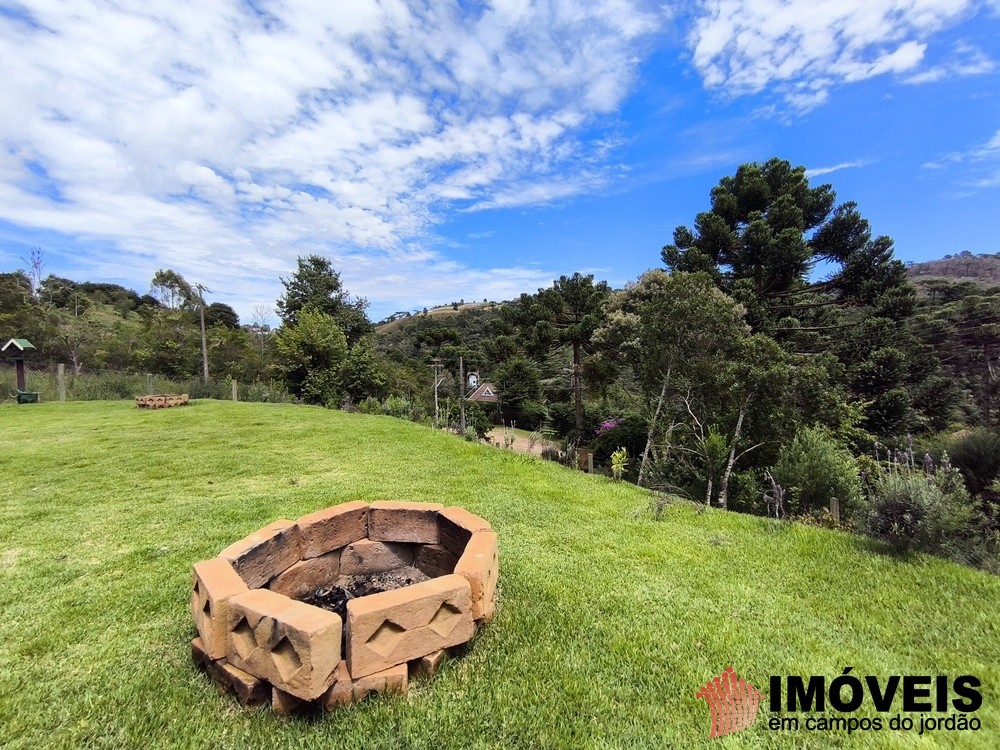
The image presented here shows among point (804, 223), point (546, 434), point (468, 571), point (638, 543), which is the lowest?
point (546, 434)

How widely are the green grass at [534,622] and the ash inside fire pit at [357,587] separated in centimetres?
58

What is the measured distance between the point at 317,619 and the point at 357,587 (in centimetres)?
99

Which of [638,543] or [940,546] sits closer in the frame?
[940,546]

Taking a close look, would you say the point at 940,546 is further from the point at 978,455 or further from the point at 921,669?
the point at 978,455

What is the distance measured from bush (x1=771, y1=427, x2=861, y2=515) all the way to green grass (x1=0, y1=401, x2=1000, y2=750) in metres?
3.70

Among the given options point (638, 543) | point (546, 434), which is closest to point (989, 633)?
point (638, 543)

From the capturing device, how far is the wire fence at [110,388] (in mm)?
13578

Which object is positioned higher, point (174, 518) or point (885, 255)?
point (885, 255)

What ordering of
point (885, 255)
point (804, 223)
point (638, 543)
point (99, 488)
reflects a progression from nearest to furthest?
point (638, 543) → point (99, 488) → point (885, 255) → point (804, 223)

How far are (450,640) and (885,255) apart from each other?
1713 centimetres

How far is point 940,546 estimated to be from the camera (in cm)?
317

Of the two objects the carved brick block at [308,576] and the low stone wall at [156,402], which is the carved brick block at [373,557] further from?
the low stone wall at [156,402]

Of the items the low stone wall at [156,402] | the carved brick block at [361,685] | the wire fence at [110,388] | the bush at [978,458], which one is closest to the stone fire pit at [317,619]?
the carved brick block at [361,685]

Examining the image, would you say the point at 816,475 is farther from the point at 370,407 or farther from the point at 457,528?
the point at 370,407
